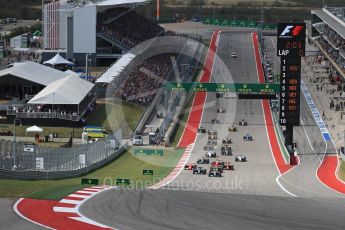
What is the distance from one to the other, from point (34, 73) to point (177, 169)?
27659 millimetres

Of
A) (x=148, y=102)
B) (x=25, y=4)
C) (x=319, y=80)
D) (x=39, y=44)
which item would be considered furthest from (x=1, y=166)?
(x=25, y=4)

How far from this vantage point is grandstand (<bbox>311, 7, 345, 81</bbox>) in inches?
4363

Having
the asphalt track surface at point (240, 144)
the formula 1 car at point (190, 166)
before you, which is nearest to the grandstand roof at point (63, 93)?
the asphalt track surface at point (240, 144)

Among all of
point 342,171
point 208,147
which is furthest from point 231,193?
point 208,147

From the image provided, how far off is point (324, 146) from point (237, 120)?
47.2 ft

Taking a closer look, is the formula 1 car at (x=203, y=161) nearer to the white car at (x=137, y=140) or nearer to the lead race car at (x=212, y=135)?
the white car at (x=137, y=140)

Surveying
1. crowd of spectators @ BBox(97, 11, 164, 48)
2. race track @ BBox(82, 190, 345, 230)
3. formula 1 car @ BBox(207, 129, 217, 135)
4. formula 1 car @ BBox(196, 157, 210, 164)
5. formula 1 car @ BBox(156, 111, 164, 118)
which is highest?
crowd of spectators @ BBox(97, 11, 164, 48)

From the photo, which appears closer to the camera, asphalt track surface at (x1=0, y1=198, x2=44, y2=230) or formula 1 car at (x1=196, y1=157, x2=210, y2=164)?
asphalt track surface at (x1=0, y1=198, x2=44, y2=230)

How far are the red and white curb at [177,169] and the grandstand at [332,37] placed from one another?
38.7 metres

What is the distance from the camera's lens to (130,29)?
410 ft

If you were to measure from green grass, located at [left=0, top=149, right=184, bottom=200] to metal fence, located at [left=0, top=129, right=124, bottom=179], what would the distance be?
3.06ft

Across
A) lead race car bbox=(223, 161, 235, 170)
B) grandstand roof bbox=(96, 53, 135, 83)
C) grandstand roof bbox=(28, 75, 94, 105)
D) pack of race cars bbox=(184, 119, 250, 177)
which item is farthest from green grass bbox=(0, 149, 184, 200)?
grandstand roof bbox=(96, 53, 135, 83)

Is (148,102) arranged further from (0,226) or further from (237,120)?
(0,226)

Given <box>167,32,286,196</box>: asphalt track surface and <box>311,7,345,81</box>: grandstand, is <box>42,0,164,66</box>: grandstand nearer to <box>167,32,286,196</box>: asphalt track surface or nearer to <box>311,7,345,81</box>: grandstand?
<box>167,32,286,196</box>: asphalt track surface
